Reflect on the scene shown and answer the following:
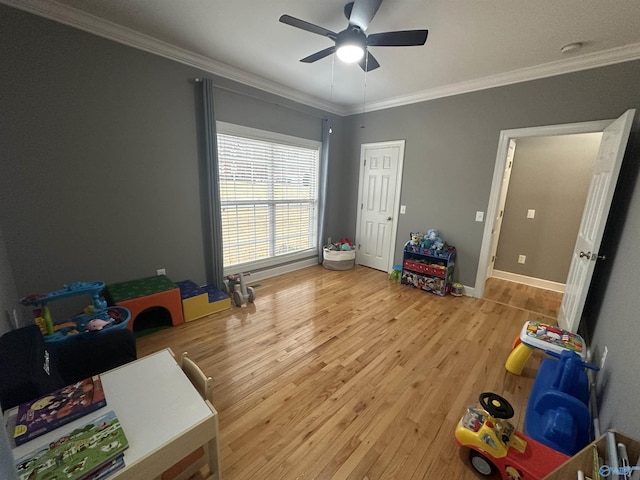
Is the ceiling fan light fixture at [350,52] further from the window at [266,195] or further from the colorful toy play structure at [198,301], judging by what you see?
the colorful toy play structure at [198,301]

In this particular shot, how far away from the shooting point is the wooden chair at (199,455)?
1.04 metres

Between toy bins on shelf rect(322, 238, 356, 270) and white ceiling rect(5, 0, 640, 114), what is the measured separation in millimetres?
2478

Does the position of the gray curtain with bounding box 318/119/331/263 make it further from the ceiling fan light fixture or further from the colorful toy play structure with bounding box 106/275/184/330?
the colorful toy play structure with bounding box 106/275/184/330

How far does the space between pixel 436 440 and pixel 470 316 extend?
5.94 feet

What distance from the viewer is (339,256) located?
14.1 ft

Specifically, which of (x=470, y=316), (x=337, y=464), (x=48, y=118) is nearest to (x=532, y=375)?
(x=470, y=316)

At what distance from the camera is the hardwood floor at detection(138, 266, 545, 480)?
1.38 metres

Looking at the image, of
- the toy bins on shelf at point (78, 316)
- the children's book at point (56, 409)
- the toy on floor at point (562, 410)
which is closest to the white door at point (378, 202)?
the toy on floor at point (562, 410)

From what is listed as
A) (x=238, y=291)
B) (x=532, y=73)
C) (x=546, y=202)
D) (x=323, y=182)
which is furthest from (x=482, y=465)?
(x=546, y=202)

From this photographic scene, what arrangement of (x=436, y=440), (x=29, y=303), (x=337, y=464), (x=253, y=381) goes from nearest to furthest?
1. (x=337, y=464)
2. (x=436, y=440)
3. (x=29, y=303)
4. (x=253, y=381)

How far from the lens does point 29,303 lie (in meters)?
1.74

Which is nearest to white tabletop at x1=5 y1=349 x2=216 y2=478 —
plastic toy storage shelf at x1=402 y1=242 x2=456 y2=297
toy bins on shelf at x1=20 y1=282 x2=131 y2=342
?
toy bins on shelf at x1=20 y1=282 x2=131 y2=342

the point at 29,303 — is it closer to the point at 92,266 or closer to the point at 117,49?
the point at 92,266

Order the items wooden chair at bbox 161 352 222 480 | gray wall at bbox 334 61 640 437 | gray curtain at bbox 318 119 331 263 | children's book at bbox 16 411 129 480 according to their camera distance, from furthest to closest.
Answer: gray curtain at bbox 318 119 331 263 → gray wall at bbox 334 61 640 437 → wooden chair at bbox 161 352 222 480 → children's book at bbox 16 411 129 480
